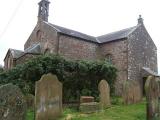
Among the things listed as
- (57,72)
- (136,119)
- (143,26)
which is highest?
(143,26)

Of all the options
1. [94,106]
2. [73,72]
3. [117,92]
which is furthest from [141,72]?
[94,106]

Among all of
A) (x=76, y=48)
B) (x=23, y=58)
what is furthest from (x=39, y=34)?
(x=76, y=48)

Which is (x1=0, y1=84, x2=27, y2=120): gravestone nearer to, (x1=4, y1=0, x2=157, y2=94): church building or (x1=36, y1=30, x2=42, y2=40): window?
(x1=4, y1=0, x2=157, y2=94): church building

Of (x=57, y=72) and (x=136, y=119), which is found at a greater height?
(x=57, y=72)

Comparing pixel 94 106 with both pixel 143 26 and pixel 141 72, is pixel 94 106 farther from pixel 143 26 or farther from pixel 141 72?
pixel 143 26

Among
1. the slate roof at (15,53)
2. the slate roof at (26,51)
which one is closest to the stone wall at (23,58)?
the slate roof at (26,51)

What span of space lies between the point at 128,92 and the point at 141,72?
14540 mm

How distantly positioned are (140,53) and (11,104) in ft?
81.3

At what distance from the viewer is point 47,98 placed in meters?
9.88

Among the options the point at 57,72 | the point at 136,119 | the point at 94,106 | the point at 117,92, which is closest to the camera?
the point at 136,119

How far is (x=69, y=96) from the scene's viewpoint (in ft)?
55.0

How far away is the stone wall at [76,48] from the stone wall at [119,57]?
5.82 feet

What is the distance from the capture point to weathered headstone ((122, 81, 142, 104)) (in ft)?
48.8

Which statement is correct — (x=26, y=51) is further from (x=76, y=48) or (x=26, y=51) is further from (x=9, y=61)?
(x=76, y=48)
